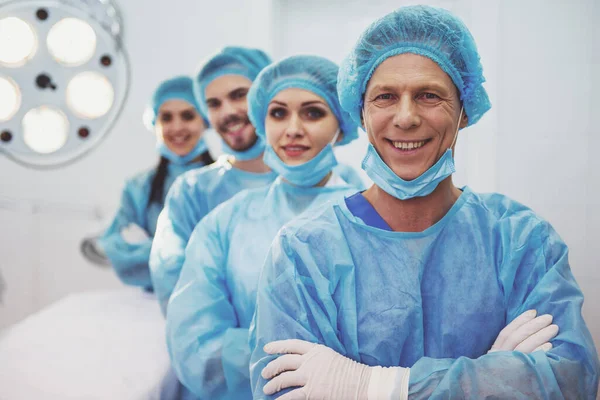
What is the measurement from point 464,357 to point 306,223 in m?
0.41

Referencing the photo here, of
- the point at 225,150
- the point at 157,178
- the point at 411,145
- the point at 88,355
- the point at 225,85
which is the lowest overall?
the point at 88,355

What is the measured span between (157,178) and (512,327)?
2187mm

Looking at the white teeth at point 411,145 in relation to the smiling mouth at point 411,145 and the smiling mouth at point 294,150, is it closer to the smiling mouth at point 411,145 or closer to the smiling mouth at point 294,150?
the smiling mouth at point 411,145

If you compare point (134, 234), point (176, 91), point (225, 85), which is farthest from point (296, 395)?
point (134, 234)

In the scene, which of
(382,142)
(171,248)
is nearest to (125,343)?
(171,248)

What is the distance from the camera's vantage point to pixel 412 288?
1.28m

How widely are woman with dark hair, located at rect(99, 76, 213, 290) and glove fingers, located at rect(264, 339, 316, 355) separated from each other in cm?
186

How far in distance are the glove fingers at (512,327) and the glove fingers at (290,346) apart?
0.36m

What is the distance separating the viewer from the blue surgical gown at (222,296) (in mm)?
1733

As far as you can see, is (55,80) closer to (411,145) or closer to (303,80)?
(303,80)

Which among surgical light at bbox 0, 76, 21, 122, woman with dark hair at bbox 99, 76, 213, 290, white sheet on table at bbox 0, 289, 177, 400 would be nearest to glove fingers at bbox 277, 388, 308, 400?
white sheet on table at bbox 0, 289, 177, 400

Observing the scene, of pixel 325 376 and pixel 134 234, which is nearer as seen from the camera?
pixel 325 376

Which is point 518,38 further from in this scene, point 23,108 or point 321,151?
point 23,108

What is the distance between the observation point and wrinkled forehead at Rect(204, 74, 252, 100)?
2.44m
